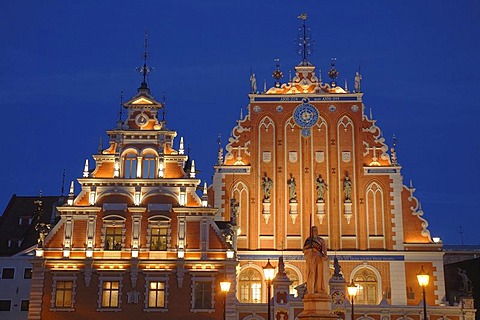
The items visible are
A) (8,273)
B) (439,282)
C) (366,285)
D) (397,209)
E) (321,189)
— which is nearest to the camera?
(439,282)

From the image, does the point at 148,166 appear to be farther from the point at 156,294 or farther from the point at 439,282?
the point at 439,282

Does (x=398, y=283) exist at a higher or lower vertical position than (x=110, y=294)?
higher

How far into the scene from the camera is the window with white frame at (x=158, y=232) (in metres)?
38.2

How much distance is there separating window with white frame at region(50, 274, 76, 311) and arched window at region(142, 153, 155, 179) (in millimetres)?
6973

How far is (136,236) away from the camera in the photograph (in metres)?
38.1

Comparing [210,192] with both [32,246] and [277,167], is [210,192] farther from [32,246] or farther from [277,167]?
[32,246]

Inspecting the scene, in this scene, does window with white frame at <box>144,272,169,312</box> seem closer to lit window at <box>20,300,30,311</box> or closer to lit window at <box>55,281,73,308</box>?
lit window at <box>55,281,73,308</box>

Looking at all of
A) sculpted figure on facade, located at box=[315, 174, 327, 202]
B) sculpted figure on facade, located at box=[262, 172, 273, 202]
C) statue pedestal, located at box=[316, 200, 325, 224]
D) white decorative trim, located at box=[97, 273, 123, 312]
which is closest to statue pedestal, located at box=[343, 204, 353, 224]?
statue pedestal, located at box=[316, 200, 325, 224]

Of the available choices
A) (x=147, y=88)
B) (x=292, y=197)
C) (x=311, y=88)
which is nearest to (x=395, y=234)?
(x=292, y=197)

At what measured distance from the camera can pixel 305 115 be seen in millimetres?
44469

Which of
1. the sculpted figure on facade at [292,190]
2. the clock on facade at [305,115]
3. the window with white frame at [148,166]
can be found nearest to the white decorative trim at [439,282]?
the sculpted figure on facade at [292,190]

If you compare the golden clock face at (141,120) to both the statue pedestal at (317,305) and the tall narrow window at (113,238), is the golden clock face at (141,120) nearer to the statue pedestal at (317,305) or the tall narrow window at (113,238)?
the tall narrow window at (113,238)

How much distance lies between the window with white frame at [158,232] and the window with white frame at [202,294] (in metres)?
2.73

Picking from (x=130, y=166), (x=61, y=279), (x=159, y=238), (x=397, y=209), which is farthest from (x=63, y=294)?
(x=397, y=209)
